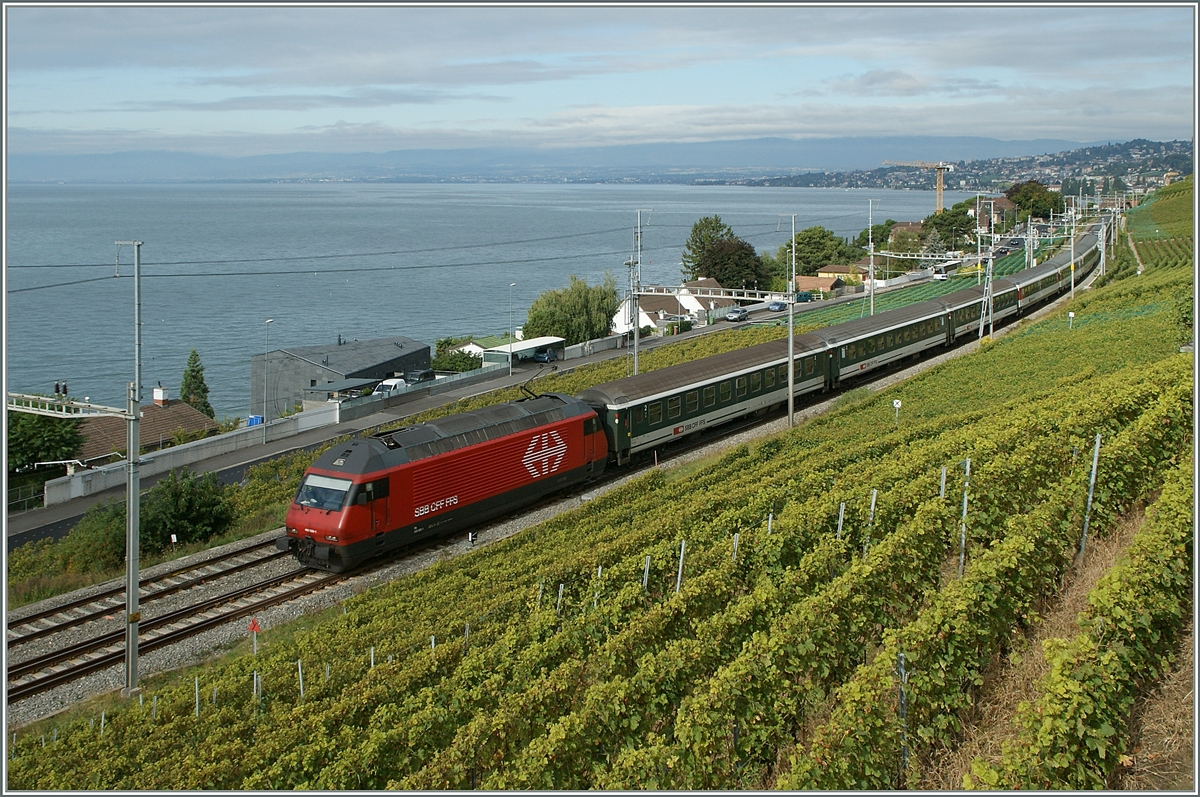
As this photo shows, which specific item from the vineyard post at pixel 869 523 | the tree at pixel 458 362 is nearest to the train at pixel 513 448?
the vineyard post at pixel 869 523

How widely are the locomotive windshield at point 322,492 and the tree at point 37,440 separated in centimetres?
2154

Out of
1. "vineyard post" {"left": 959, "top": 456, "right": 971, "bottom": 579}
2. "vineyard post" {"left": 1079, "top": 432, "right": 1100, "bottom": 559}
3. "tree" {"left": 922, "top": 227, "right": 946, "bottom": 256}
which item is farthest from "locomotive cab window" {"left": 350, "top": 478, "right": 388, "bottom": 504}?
"tree" {"left": 922, "top": 227, "right": 946, "bottom": 256}

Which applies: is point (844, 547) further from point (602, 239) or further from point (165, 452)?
point (602, 239)

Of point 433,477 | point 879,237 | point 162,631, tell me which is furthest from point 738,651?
point 879,237

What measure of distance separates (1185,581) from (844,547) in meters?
5.28

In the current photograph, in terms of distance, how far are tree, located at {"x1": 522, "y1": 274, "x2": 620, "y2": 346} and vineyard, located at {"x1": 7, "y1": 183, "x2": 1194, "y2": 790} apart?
4770 centimetres

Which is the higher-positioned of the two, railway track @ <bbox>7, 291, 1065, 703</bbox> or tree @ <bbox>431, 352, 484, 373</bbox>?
tree @ <bbox>431, 352, 484, 373</bbox>

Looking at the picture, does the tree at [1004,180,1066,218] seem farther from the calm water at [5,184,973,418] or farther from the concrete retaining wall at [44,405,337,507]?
the concrete retaining wall at [44,405,337,507]

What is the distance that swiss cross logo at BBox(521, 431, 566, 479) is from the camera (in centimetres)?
2459

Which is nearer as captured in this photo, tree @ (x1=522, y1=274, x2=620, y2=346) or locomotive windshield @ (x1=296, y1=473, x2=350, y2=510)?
locomotive windshield @ (x1=296, y1=473, x2=350, y2=510)

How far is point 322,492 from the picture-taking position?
20688 mm

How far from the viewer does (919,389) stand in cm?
3631

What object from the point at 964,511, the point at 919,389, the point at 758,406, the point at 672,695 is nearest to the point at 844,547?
the point at 964,511

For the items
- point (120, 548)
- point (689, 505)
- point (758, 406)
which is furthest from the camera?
point (758, 406)
